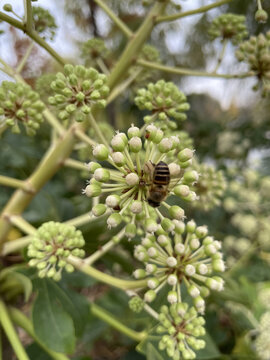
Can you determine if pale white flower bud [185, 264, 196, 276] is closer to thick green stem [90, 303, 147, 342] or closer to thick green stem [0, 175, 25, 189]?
thick green stem [90, 303, 147, 342]

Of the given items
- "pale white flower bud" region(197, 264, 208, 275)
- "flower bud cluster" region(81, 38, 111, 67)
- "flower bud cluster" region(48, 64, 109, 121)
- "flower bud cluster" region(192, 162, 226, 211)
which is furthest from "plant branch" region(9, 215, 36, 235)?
"flower bud cluster" region(81, 38, 111, 67)

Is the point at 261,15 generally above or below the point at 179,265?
above

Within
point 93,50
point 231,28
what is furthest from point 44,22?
point 231,28

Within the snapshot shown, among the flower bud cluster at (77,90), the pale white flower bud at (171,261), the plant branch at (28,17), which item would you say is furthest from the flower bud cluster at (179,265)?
the plant branch at (28,17)

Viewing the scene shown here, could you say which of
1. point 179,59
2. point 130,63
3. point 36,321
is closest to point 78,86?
point 130,63

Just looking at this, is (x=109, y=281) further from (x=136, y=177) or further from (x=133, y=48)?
(x=133, y=48)
